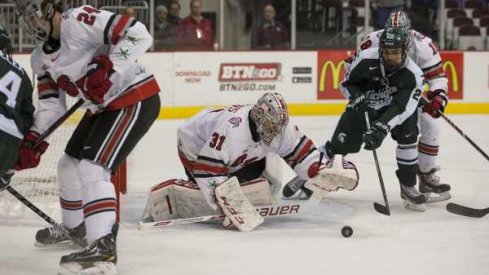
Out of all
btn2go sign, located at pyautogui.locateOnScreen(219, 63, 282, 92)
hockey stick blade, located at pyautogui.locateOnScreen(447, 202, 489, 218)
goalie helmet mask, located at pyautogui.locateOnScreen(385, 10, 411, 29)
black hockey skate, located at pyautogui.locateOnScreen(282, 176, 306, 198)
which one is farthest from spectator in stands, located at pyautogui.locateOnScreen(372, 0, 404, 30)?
hockey stick blade, located at pyautogui.locateOnScreen(447, 202, 489, 218)

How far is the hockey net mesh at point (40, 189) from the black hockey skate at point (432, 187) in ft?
5.78

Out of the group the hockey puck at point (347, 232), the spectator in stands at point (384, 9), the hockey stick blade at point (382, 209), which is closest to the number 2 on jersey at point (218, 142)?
the hockey puck at point (347, 232)

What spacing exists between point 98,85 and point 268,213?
1294 millimetres

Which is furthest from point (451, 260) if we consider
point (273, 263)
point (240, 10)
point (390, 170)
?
point (240, 10)

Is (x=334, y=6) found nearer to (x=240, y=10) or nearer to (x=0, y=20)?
(x=240, y=10)

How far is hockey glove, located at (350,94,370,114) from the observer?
5052mm

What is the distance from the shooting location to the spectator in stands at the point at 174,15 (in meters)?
9.45

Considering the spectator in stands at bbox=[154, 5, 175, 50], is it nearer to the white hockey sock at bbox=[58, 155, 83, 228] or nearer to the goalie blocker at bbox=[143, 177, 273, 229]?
the goalie blocker at bbox=[143, 177, 273, 229]

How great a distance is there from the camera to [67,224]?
4.14 m

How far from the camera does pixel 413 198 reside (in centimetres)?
506

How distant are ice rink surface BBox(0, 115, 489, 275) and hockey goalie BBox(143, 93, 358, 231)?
0.38 ft

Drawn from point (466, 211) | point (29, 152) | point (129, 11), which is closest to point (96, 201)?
point (29, 152)

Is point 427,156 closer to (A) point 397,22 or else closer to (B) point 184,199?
(A) point 397,22

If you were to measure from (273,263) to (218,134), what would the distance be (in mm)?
754
